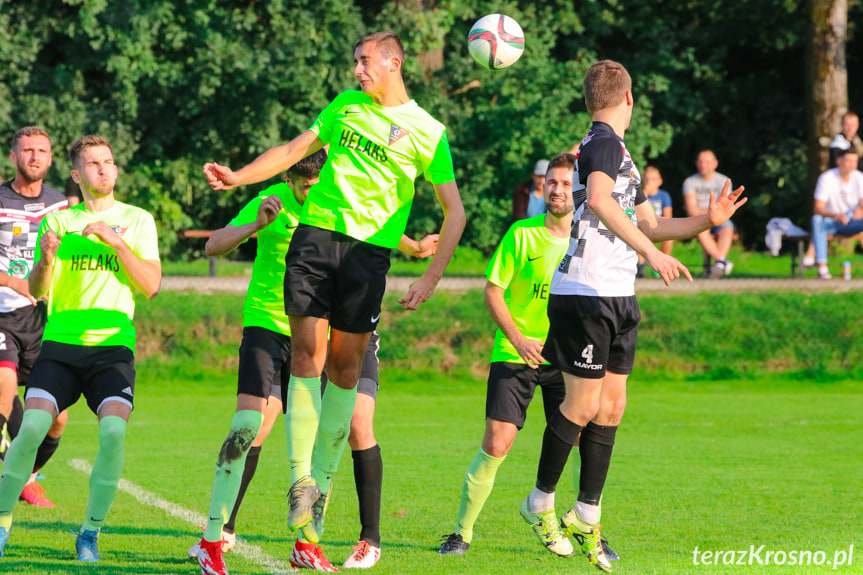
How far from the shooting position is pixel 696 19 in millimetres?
30734

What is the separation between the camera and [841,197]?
56.0 feet

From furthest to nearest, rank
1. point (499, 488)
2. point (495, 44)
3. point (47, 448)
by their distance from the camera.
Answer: point (499, 488) < point (47, 448) < point (495, 44)

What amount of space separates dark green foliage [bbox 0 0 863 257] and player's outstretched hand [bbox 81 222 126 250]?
60.0ft

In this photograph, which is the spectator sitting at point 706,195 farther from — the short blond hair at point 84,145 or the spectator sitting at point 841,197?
the short blond hair at point 84,145

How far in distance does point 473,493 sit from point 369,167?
6.73 feet

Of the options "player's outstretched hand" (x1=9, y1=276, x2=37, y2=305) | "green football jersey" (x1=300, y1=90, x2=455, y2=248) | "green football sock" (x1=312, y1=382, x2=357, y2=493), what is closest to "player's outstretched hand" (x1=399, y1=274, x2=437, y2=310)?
"green football jersey" (x1=300, y1=90, x2=455, y2=248)

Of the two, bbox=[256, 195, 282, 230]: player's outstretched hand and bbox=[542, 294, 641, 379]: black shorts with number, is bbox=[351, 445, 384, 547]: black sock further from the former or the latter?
bbox=[256, 195, 282, 230]: player's outstretched hand

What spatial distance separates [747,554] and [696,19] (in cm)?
2666

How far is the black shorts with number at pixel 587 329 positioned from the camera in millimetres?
5750

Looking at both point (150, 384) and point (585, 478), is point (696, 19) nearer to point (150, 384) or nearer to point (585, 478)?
point (150, 384)

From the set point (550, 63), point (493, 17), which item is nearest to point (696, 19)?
point (550, 63)

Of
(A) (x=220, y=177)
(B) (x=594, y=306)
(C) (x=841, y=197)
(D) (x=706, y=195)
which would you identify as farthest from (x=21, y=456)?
(C) (x=841, y=197)

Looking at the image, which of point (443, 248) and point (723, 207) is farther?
point (723, 207)

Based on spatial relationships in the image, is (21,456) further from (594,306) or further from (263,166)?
(594,306)
